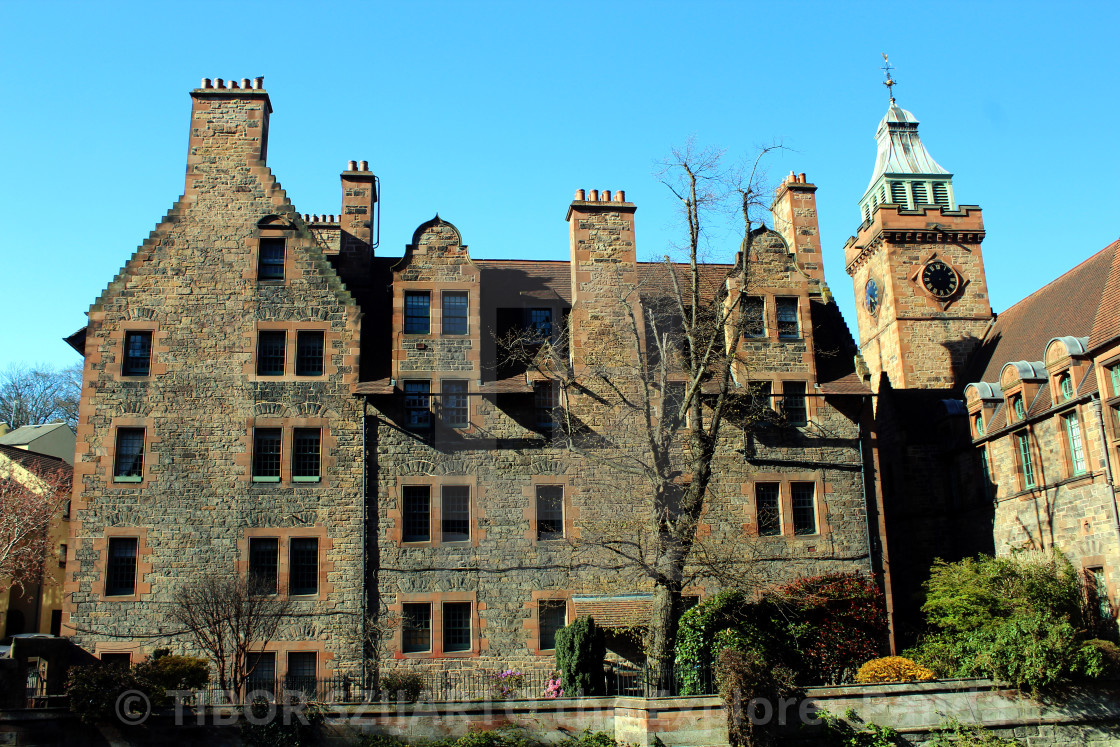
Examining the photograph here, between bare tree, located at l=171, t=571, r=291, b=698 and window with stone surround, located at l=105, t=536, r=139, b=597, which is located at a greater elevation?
window with stone surround, located at l=105, t=536, r=139, b=597

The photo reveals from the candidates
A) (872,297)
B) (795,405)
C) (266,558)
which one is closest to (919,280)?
(872,297)

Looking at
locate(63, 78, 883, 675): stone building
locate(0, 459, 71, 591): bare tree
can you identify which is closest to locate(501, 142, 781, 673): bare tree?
locate(63, 78, 883, 675): stone building

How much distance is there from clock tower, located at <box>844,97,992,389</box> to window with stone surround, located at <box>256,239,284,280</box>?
23331 millimetres

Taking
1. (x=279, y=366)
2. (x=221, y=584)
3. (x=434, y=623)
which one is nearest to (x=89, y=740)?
(x=221, y=584)

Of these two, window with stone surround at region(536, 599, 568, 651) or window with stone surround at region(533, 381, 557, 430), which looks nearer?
window with stone surround at region(536, 599, 568, 651)

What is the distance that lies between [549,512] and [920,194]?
26774 mm

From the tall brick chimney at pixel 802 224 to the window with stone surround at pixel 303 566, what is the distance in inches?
647

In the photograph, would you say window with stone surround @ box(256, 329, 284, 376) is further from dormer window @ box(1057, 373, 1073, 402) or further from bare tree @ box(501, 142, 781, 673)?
dormer window @ box(1057, 373, 1073, 402)

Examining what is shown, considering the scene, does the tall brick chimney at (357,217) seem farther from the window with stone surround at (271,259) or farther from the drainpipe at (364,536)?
the drainpipe at (364,536)

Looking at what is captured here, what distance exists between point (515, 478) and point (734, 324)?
719cm

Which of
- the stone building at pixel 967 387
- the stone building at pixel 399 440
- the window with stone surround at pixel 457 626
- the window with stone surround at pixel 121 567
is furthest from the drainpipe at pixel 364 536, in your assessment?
the stone building at pixel 967 387

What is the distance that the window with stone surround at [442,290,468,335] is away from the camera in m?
26.6

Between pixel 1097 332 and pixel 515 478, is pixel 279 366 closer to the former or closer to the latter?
pixel 515 478

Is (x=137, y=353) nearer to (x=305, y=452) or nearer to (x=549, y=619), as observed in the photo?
(x=305, y=452)
